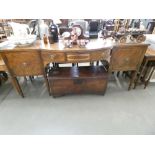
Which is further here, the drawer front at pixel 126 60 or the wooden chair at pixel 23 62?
the drawer front at pixel 126 60

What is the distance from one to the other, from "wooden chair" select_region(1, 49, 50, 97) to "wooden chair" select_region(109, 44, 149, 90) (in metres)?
0.98

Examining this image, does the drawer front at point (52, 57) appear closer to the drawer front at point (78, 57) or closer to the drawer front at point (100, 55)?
the drawer front at point (78, 57)

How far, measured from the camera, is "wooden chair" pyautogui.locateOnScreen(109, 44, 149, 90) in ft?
5.44

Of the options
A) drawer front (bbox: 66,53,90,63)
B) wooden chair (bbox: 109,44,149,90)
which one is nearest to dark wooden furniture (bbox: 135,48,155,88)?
wooden chair (bbox: 109,44,149,90)

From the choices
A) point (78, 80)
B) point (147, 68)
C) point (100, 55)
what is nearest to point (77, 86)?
point (78, 80)

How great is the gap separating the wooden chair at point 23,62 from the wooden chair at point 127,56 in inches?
38.5

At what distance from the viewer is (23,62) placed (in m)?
1.66

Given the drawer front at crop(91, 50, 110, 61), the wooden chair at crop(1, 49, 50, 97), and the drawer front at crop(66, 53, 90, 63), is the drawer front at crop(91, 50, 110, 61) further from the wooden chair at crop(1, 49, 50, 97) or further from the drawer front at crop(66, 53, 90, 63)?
the wooden chair at crop(1, 49, 50, 97)

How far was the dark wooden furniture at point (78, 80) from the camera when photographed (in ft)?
5.96

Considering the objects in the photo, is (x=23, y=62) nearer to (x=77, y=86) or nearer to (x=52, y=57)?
(x=52, y=57)

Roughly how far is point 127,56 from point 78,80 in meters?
0.75

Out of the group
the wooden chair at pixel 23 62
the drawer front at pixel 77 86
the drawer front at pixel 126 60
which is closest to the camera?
the wooden chair at pixel 23 62

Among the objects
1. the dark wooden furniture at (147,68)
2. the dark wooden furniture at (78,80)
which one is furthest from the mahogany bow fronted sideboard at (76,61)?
the dark wooden furniture at (147,68)
